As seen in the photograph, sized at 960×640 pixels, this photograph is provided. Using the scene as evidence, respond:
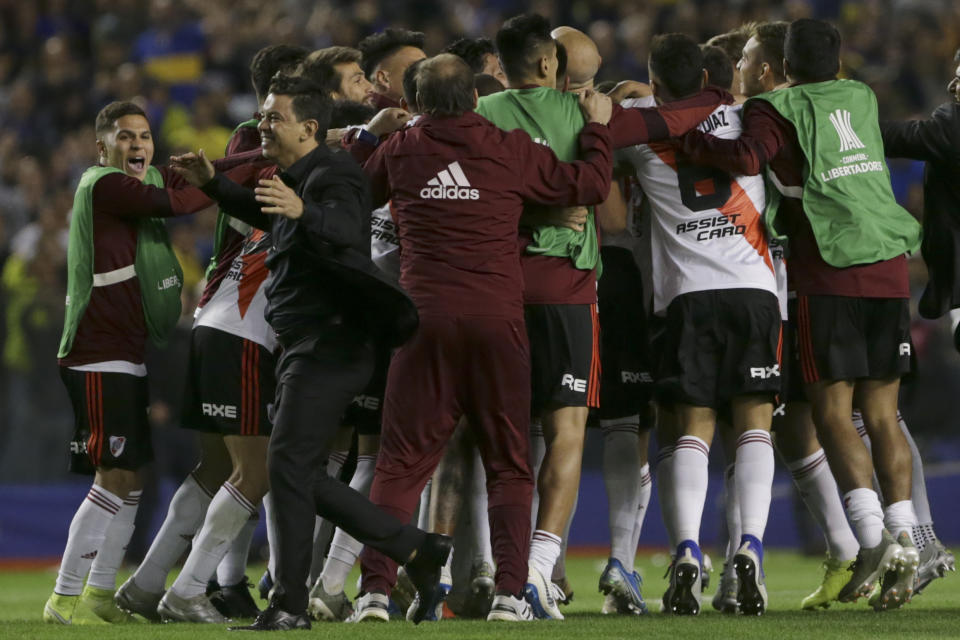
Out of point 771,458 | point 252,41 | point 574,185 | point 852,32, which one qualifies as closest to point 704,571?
point 771,458

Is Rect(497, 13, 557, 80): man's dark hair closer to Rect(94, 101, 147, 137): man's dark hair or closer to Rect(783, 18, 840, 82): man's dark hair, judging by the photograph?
Rect(783, 18, 840, 82): man's dark hair

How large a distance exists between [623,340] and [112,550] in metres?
2.66

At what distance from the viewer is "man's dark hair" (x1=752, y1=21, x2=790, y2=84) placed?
7.52m

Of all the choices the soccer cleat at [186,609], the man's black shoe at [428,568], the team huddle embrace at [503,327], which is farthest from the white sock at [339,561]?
the man's black shoe at [428,568]

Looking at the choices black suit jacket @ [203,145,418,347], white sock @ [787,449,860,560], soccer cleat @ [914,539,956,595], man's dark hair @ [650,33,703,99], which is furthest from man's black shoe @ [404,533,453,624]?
soccer cleat @ [914,539,956,595]

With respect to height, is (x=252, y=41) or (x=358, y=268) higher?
(x=252, y=41)

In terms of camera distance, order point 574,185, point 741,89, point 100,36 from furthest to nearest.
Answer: point 100,36 < point 741,89 < point 574,185

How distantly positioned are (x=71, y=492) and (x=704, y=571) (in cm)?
698

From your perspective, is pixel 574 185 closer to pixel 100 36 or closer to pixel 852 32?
pixel 852 32

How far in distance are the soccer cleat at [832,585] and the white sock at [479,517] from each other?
154 cm

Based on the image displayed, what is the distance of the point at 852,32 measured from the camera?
1698 cm

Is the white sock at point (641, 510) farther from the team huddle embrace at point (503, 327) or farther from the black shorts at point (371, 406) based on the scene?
the black shorts at point (371, 406)

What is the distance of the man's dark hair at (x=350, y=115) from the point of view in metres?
7.58

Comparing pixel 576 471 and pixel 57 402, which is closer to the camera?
pixel 576 471
